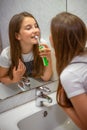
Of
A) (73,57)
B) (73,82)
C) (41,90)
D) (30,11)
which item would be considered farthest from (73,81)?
(30,11)

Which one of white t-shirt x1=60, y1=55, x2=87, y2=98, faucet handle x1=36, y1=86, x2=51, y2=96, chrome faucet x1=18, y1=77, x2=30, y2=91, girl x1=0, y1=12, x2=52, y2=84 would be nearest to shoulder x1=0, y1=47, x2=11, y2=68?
girl x1=0, y1=12, x2=52, y2=84

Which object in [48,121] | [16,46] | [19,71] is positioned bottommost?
[48,121]

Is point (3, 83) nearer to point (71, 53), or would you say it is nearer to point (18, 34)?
point (18, 34)

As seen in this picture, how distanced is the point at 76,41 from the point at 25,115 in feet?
1.58

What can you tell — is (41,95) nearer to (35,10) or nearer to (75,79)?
(75,79)

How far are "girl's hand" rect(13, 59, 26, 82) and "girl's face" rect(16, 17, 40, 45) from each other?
0.42 ft

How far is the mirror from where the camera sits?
3.24 feet

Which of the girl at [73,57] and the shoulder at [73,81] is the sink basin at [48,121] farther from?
the shoulder at [73,81]

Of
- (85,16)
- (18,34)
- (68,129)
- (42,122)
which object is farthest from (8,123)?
(85,16)

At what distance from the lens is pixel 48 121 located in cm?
111

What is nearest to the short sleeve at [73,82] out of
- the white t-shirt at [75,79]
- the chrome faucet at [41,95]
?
the white t-shirt at [75,79]

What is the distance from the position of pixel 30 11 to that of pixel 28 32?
0.13 m

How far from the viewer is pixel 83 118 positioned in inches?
32.1

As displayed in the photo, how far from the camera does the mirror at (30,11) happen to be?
99 cm
